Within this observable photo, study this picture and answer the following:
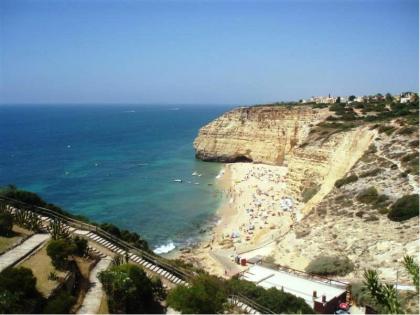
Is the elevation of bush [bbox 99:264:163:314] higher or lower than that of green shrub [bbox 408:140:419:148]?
lower

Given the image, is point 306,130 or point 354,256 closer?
point 354,256

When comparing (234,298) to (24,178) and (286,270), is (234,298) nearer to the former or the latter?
(286,270)

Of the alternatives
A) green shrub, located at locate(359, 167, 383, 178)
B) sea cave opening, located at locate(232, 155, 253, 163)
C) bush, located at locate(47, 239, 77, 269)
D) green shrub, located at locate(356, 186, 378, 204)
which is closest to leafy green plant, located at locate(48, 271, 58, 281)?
bush, located at locate(47, 239, 77, 269)

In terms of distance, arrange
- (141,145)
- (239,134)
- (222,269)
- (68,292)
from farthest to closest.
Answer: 1. (141,145)
2. (239,134)
3. (222,269)
4. (68,292)

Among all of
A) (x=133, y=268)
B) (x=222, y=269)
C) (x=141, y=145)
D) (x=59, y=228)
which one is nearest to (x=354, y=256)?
(x=222, y=269)

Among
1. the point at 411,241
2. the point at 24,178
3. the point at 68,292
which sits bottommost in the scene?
the point at 24,178

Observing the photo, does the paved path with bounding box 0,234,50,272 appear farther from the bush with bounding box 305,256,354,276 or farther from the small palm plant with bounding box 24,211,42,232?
the bush with bounding box 305,256,354,276

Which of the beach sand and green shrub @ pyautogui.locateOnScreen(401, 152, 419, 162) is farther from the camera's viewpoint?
green shrub @ pyautogui.locateOnScreen(401, 152, 419, 162)
